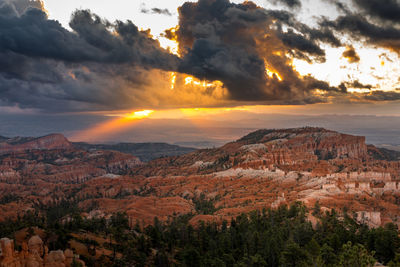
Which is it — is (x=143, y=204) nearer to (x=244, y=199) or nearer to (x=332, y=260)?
(x=244, y=199)

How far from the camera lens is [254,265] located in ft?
252

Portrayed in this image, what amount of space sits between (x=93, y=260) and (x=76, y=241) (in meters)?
12.4

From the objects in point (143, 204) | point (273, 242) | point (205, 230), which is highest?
point (273, 242)

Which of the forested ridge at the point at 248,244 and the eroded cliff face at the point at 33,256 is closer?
the eroded cliff face at the point at 33,256

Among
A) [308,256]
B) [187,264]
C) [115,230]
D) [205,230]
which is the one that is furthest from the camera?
[205,230]

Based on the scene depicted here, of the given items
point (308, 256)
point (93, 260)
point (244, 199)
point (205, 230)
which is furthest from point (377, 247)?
point (244, 199)

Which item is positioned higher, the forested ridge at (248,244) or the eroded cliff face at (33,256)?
the eroded cliff face at (33,256)

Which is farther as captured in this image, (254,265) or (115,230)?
(115,230)

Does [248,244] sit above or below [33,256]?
below

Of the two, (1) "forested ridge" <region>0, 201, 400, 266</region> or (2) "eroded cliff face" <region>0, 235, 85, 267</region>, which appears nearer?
(2) "eroded cliff face" <region>0, 235, 85, 267</region>

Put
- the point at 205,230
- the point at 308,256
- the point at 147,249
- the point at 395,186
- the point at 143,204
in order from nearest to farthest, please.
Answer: the point at 308,256
the point at 147,249
the point at 205,230
the point at 395,186
the point at 143,204

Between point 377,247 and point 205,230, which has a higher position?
point 377,247

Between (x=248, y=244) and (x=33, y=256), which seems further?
(x=248, y=244)

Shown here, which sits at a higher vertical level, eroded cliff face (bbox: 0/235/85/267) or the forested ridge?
eroded cliff face (bbox: 0/235/85/267)
